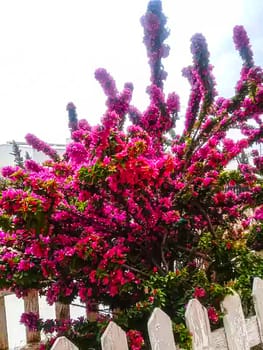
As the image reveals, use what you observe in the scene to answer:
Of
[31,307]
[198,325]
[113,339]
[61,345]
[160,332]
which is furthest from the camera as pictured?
[31,307]

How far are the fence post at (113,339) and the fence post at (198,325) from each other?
0.34 metres

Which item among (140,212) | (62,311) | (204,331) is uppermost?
(140,212)

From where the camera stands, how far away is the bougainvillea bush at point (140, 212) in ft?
5.57

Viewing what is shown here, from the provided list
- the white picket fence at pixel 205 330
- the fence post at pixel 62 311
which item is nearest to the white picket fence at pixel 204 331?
the white picket fence at pixel 205 330

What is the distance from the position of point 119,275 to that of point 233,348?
2.09ft

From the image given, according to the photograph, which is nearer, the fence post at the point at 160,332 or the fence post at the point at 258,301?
the fence post at the point at 160,332

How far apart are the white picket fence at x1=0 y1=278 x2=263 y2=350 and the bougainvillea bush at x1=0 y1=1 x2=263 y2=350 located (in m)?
0.06

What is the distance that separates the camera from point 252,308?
2.08m

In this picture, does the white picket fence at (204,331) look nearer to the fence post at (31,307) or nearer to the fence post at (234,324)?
the fence post at (234,324)

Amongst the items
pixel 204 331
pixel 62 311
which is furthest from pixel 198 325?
pixel 62 311

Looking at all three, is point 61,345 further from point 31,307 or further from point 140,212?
point 31,307

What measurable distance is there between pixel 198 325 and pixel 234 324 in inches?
9.9

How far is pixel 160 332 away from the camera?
4.98ft

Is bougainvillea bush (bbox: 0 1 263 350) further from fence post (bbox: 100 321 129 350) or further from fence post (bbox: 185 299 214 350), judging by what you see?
fence post (bbox: 100 321 129 350)
